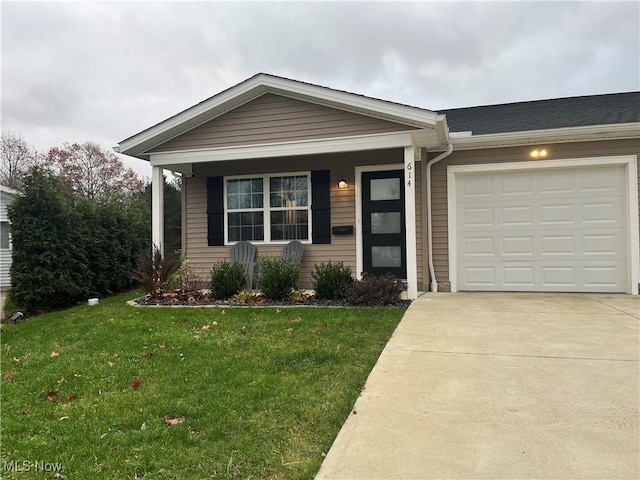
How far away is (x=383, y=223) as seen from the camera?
7.59m

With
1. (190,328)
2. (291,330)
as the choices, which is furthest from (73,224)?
(291,330)

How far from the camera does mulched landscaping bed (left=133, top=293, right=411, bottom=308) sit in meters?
5.96

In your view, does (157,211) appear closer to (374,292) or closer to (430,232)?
(374,292)

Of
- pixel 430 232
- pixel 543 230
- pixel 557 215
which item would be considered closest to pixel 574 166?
pixel 557 215

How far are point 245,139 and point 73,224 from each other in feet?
12.4

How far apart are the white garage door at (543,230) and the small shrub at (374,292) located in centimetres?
210

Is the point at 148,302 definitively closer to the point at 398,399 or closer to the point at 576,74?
the point at 398,399

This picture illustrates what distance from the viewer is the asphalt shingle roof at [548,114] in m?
7.01

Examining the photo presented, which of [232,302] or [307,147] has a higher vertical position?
[307,147]

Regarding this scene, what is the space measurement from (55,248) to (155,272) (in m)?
2.08

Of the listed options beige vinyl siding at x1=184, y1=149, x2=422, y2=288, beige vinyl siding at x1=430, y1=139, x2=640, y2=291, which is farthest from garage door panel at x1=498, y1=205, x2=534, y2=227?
beige vinyl siding at x1=184, y1=149, x2=422, y2=288

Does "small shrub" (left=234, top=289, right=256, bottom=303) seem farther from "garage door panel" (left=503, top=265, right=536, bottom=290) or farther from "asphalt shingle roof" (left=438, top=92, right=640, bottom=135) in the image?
"asphalt shingle roof" (left=438, top=92, right=640, bottom=135)

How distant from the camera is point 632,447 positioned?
81.4 inches

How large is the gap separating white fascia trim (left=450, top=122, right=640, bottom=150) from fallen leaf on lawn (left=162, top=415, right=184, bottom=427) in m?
6.07
